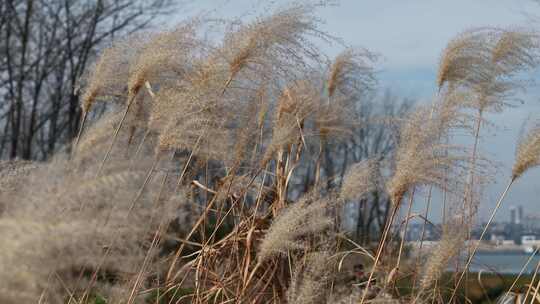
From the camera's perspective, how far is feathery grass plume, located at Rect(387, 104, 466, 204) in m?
2.26

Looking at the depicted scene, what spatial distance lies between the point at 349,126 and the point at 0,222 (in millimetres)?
2096

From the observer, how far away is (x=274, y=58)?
2.48m

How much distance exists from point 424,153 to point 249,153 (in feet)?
3.05

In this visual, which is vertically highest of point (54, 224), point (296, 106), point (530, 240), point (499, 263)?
point (296, 106)

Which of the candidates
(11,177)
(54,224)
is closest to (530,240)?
(11,177)

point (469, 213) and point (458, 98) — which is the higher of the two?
point (458, 98)

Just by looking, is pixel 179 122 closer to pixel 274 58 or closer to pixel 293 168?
pixel 274 58

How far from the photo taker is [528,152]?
7.61ft

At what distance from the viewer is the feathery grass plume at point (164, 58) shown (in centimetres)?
233

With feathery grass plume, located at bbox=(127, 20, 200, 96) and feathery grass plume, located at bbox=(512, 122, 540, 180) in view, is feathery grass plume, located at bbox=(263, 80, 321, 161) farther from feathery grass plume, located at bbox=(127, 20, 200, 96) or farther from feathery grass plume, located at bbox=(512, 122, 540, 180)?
feathery grass plume, located at bbox=(512, 122, 540, 180)

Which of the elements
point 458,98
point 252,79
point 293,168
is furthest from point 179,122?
point 458,98

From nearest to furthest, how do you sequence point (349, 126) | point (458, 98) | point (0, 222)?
point (0, 222)
point (458, 98)
point (349, 126)

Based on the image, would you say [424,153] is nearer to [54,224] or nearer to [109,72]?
[109,72]

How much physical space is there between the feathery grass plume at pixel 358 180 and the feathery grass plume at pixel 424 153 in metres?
0.18
